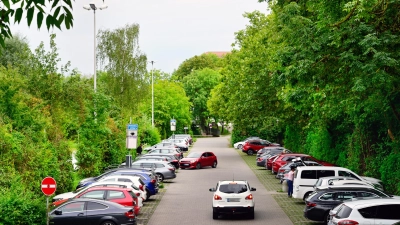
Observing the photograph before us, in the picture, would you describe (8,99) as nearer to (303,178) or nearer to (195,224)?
(195,224)

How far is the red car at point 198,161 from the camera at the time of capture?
51594 mm

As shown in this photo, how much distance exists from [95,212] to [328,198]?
8.21m

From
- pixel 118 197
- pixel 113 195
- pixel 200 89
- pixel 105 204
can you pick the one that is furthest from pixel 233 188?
pixel 200 89

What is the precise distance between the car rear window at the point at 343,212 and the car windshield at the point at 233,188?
629 cm

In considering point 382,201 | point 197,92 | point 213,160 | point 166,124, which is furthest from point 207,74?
point 382,201

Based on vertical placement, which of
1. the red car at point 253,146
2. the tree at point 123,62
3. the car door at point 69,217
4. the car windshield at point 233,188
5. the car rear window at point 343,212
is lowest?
the car door at point 69,217

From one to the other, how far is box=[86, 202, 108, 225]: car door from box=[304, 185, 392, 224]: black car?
23.8 feet

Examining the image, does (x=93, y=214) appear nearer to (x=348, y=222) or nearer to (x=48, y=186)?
(x=48, y=186)

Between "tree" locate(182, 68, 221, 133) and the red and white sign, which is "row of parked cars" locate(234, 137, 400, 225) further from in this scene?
"tree" locate(182, 68, 221, 133)

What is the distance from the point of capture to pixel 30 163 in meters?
26.6

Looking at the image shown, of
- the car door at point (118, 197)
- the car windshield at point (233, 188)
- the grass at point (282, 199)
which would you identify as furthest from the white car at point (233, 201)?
the car door at point (118, 197)

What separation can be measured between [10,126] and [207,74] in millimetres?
98958

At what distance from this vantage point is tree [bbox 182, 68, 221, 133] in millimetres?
120688

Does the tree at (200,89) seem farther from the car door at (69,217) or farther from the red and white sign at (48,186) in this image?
the red and white sign at (48,186)
